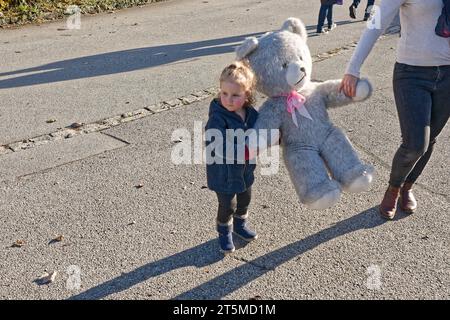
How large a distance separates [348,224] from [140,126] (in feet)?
8.55

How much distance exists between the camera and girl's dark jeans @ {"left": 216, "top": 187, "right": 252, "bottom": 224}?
12.9ft

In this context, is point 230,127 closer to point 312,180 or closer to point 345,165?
point 312,180

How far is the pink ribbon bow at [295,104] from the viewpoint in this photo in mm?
3955

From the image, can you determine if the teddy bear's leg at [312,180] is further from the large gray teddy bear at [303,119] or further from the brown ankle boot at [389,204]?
the brown ankle boot at [389,204]

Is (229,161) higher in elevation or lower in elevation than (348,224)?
higher

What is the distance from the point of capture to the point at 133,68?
27.3 ft

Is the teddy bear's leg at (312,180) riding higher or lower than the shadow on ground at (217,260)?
higher

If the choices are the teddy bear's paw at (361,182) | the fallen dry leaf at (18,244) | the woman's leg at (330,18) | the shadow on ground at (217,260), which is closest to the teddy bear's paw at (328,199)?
the teddy bear's paw at (361,182)

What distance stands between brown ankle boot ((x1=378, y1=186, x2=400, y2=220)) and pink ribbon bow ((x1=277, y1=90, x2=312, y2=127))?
955 millimetres

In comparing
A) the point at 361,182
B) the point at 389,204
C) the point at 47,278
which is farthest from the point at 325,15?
the point at 47,278

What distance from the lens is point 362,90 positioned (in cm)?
398

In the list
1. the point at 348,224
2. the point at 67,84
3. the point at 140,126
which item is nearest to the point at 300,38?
the point at 348,224

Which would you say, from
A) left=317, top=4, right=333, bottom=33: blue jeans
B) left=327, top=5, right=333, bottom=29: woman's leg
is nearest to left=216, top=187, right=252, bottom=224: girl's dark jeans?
left=317, top=4, right=333, bottom=33: blue jeans

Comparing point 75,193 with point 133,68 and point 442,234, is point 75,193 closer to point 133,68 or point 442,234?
point 442,234
